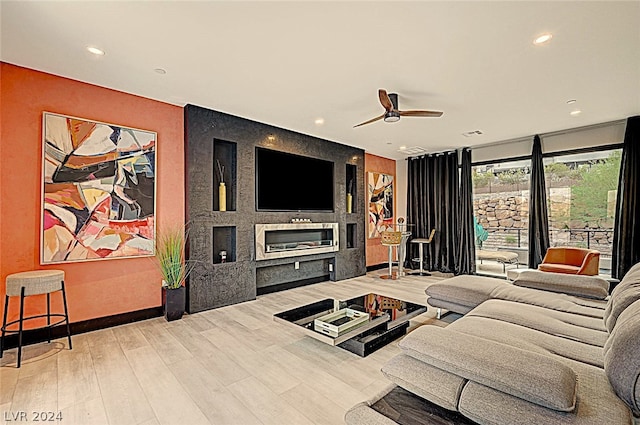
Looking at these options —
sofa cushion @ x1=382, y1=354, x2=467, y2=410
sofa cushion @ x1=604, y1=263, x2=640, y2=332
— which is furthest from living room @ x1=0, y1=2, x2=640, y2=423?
sofa cushion @ x1=604, y1=263, x2=640, y2=332

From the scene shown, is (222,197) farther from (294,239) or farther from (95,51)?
(95,51)

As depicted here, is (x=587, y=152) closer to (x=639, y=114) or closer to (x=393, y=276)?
(x=639, y=114)

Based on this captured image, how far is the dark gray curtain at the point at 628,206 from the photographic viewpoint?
438 centimetres

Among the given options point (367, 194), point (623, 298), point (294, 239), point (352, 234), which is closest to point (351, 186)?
point (367, 194)

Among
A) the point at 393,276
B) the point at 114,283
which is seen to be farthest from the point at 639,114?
the point at 114,283

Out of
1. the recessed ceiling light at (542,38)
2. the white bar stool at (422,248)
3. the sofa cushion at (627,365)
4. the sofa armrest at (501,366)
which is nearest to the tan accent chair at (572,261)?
the white bar stool at (422,248)

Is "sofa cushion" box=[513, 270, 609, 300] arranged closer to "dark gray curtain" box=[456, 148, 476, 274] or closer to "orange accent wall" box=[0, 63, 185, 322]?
"dark gray curtain" box=[456, 148, 476, 274]

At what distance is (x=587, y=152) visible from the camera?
489 centimetres

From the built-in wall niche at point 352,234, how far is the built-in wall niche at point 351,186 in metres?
0.32

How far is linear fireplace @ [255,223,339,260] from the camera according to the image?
4.55m

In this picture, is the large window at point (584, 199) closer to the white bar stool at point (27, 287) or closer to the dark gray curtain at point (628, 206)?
the dark gray curtain at point (628, 206)

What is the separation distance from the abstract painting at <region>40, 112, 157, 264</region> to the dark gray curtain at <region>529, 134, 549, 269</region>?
610 centimetres

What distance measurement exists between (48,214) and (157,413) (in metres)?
2.34

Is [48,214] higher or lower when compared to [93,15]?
lower
